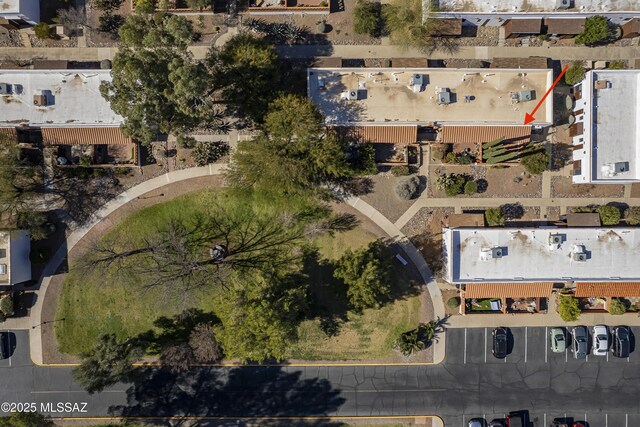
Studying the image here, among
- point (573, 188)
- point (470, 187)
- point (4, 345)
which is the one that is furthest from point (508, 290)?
point (4, 345)

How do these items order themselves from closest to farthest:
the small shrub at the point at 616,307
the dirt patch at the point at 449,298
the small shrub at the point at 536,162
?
the small shrub at the point at 536,162 → the small shrub at the point at 616,307 → the dirt patch at the point at 449,298

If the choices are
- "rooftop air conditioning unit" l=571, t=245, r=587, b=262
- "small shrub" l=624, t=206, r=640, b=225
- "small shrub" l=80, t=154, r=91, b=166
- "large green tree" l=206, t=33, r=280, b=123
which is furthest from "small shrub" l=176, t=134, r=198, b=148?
"small shrub" l=624, t=206, r=640, b=225

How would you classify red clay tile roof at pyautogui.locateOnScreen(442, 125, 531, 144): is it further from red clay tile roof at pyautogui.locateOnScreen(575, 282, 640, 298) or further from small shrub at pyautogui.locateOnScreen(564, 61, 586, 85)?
red clay tile roof at pyautogui.locateOnScreen(575, 282, 640, 298)

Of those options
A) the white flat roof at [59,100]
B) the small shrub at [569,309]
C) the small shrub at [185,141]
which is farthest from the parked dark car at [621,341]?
the white flat roof at [59,100]

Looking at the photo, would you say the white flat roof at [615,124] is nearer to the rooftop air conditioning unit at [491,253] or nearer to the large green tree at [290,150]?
the rooftop air conditioning unit at [491,253]

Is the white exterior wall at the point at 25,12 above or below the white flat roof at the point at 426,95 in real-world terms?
above

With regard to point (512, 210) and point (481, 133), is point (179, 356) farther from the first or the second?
point (512, 210)

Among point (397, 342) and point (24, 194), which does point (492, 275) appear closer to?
point (397, 342)
